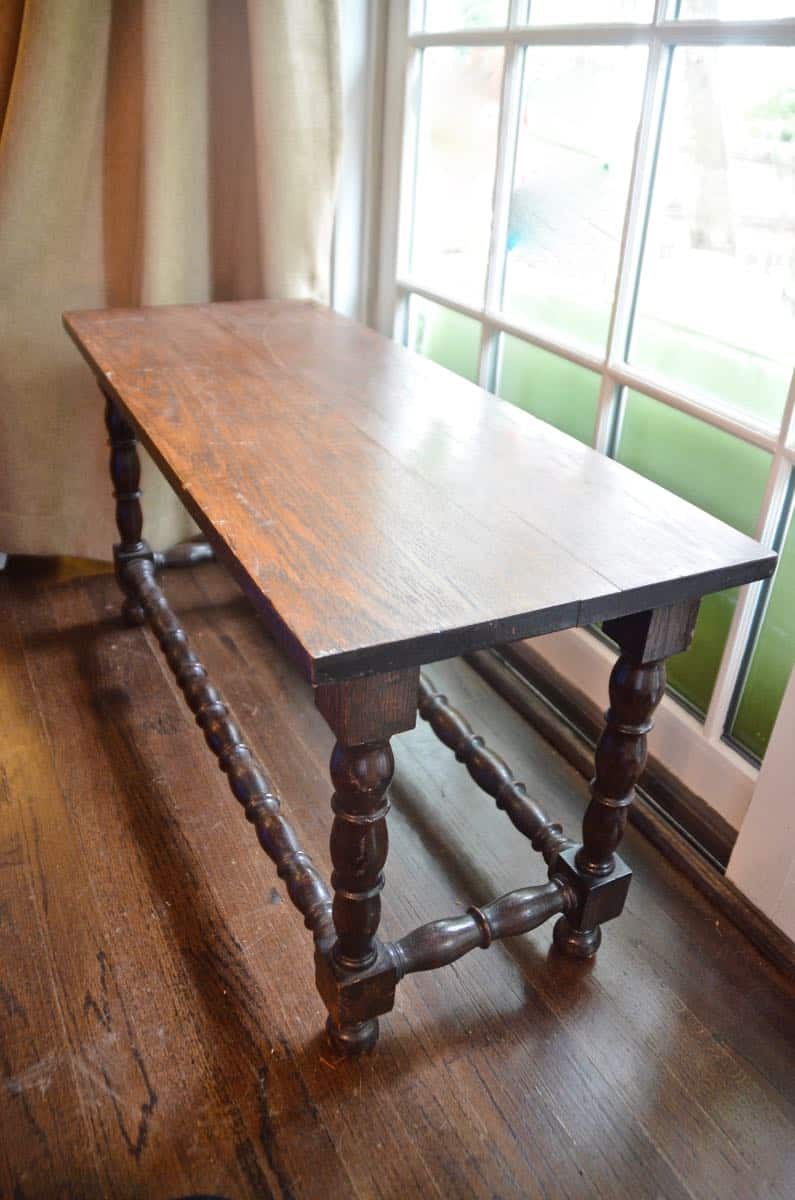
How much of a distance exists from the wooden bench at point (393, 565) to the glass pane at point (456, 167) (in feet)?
1.51

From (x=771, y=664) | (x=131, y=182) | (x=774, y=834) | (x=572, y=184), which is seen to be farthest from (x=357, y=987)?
(x=131, y=182)

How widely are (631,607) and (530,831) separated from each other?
0.52 m

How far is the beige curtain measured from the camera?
72.7 inches

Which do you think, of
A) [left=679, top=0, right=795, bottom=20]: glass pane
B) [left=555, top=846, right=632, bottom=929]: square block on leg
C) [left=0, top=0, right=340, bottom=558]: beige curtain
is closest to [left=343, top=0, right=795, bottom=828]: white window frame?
[left=679, top=0, right=795, bottom=20]: glass pane

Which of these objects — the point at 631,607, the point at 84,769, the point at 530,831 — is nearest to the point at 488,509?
the point at 631,607

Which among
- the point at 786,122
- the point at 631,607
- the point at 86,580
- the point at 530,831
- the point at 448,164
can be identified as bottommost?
the point at 86,580

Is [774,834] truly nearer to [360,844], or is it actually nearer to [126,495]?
[360,844]

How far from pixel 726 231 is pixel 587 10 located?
0.47 meters

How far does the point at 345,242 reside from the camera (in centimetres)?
220

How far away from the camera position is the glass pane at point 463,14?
1739 mm

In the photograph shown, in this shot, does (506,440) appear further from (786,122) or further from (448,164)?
(448,164)

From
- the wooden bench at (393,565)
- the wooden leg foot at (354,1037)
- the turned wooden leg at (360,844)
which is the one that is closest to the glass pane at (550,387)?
the wooden bench at (393,565)

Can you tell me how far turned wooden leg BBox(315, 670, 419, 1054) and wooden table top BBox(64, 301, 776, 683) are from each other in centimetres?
7

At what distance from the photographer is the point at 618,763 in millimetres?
1226
